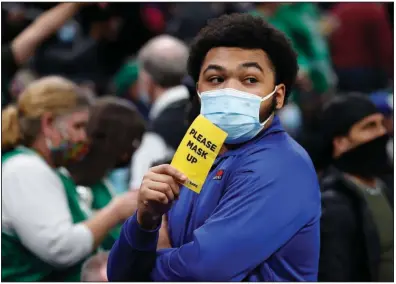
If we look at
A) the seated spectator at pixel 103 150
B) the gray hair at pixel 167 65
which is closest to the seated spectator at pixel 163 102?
the gray hair at pixel 167 65

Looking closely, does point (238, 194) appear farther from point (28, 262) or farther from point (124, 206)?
point (28, 262)

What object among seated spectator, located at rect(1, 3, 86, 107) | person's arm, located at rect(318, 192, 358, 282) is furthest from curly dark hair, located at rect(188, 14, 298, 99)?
seated spectator, located at rect(1, 3, 86, 107)

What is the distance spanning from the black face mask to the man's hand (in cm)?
198

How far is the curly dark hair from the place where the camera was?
2.99 meters

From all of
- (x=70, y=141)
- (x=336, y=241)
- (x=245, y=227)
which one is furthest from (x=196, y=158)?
(x=70, y=141)

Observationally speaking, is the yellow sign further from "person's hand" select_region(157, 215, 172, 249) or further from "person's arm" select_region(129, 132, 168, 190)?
"person's arm" select_region(129, 132, 168, 190)

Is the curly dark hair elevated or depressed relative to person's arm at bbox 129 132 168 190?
elevated

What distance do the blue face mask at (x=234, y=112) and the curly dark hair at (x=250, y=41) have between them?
0.15 meters

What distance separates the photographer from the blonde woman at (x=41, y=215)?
412cm

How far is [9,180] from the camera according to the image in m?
4.16

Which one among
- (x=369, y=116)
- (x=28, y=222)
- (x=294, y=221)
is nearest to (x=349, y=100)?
(x=369, y=116)

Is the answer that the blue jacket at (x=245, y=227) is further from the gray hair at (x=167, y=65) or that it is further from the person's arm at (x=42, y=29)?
the gray hair at (x=167, y=65)

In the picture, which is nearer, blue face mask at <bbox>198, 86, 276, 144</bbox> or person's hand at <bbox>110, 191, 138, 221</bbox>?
blue face mask at <bbox>198, 86, 276, 144</bbox>

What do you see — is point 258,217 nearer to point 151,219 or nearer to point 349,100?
point 151,219
